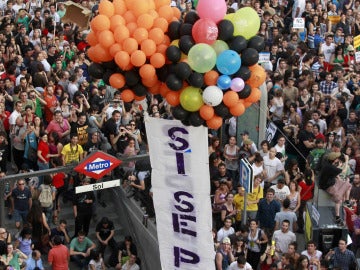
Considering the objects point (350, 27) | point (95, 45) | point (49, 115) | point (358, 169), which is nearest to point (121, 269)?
point (49, 115)

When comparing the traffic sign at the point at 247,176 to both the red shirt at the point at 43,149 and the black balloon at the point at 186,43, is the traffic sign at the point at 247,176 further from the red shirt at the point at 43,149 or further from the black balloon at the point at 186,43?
the black balloon at the point at 186,43

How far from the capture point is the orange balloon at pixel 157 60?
873 cm

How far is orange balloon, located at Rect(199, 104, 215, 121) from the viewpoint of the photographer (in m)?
8.89

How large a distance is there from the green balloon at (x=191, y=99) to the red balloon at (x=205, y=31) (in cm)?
49

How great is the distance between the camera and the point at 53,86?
17031 mm

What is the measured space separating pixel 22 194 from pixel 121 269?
2.01 meters

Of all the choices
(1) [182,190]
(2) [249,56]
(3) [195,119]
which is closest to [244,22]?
(2) [249,56]

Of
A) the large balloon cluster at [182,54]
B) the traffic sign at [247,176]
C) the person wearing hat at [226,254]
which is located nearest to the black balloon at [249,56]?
the large balloon cluster at [182,54]

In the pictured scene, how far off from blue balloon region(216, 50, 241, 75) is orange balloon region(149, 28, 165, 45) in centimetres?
59

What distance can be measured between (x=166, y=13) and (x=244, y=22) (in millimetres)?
771

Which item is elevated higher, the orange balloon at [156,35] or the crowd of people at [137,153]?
the orange balloon at [156,35]

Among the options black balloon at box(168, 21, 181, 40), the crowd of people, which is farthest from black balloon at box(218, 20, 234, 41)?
the crowd of people

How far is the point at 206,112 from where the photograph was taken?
29.2ft

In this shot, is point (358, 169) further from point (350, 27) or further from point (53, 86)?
point (350, 27)
